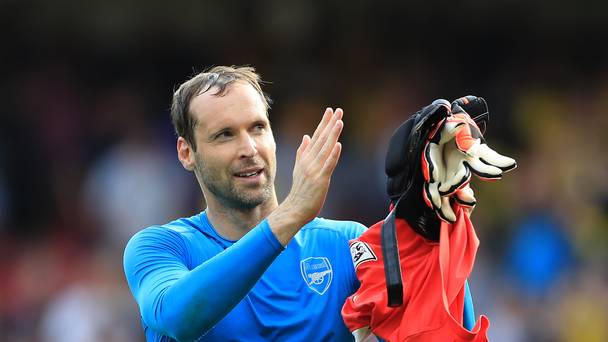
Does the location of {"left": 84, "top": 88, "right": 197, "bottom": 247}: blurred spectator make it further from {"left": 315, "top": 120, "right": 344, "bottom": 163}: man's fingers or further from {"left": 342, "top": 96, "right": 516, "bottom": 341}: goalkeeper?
{"left": 315, "top": 120, "right": 344, "bottom": 163}: man's fingers

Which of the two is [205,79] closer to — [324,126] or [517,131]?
[324,126]

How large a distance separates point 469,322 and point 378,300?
312 millimetres

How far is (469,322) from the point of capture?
10.6 feet

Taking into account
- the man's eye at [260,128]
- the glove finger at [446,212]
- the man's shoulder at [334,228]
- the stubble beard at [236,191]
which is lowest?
the man's shoulder at [334,228]

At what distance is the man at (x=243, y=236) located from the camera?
2.97 m

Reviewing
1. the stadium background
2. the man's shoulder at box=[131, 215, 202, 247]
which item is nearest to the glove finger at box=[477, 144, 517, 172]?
the man's shoulder at box=[131, 215, 202, 247]

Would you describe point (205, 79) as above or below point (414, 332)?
above

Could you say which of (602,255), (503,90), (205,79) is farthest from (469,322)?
(503,90)

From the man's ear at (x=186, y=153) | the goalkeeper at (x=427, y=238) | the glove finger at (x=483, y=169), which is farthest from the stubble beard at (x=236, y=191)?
the glove finger at (x=483, y=169)

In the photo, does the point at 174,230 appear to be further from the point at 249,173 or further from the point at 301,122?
the point at 301,122

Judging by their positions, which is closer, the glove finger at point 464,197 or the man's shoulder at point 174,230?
the glove finger at point 464,197

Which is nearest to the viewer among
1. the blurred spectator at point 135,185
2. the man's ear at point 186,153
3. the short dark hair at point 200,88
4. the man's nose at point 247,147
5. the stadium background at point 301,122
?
the man's nose at point 247,147

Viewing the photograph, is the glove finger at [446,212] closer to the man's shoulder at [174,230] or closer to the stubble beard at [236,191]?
the stubble beard at [236,191]

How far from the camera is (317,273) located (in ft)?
11.1
